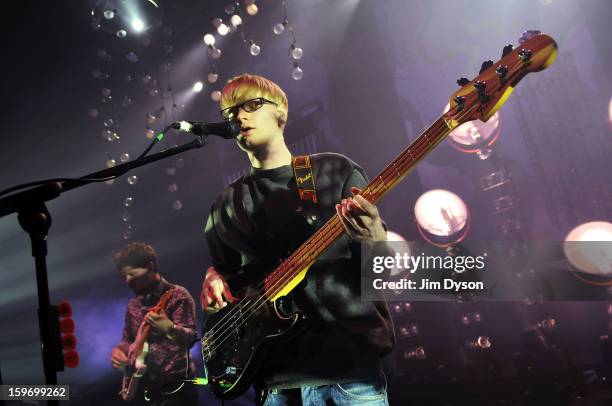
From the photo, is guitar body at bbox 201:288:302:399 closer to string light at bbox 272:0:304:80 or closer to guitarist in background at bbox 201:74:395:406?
guitarist in background at bbox 201:74:395:406

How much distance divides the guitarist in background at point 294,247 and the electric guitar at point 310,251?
0.11 metres

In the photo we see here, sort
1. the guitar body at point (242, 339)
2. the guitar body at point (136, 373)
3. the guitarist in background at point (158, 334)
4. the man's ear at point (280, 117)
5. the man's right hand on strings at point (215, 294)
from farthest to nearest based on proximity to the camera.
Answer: the guitar body at point (136, 373), the guitarist in background at point (158, 334), the man's ear at point (280, 117), the man's right hand on strings at point (215, 294), the guitar body at point (242, 339)

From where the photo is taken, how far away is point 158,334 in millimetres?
4719

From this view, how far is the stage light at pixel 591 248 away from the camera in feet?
13.7

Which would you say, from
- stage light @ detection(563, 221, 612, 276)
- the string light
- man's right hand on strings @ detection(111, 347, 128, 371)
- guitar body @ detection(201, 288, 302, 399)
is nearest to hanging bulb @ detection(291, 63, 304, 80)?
the string light

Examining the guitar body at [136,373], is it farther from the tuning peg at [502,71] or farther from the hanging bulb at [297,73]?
the tuning peg at [502,71]

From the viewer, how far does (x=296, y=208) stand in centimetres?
317

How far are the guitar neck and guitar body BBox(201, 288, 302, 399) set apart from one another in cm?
13

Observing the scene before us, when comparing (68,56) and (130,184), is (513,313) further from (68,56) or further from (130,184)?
(68,56)

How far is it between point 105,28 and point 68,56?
80 centimetres

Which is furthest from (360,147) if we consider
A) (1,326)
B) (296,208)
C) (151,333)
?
(1,326)

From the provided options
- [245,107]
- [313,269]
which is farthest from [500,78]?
[245,107]

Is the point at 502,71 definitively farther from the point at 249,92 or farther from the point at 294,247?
the point at 249,92

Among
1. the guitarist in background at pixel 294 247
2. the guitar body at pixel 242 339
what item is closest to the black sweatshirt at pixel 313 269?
the guitarist in background at pixel 294 247
